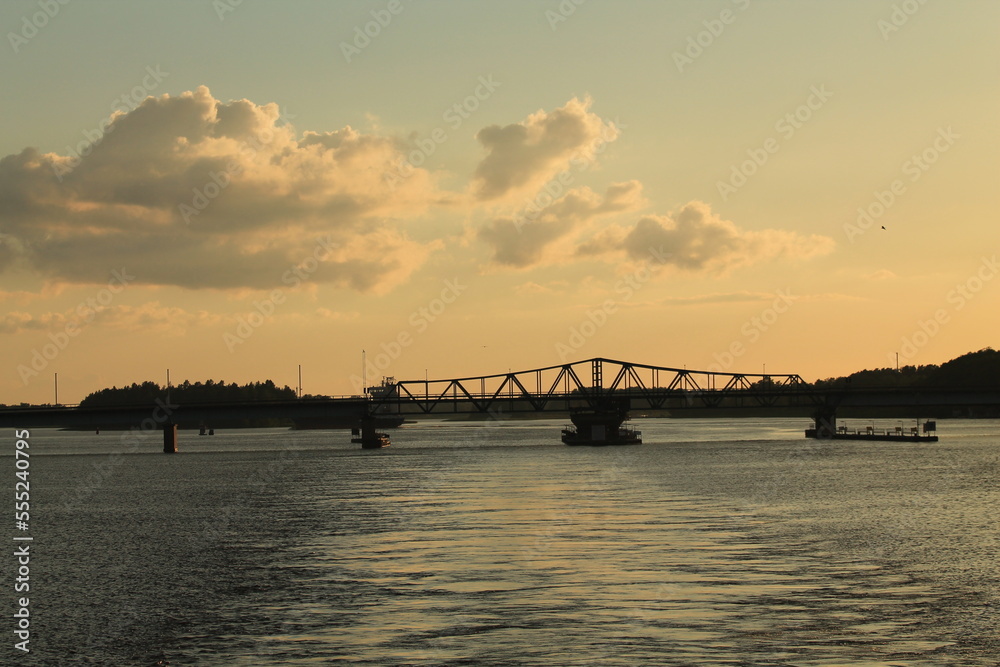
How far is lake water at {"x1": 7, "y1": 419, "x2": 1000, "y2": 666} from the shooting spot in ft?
123

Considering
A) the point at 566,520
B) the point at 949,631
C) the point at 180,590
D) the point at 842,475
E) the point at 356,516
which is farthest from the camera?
the point at 842,475

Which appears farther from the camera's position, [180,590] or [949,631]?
[180,590]

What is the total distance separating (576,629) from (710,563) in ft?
53.3

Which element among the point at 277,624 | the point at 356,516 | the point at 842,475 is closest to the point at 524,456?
the point at 842,475

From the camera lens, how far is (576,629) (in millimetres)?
39750

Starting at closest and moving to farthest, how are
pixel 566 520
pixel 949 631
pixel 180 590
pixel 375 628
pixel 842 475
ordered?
pixel 949 631 → pixel 375 628 → pixel 180 590 → pixel 566 520 → pixel 842 475

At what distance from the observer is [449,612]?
43312mm

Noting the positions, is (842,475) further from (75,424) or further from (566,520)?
(75,424)

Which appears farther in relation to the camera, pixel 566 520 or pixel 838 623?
pixel 566 520

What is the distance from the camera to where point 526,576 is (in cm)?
5128

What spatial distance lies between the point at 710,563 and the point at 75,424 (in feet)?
518

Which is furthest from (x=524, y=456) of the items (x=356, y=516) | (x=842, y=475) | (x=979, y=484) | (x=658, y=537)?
(x=658, y=537)

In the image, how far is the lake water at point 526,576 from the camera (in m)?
37.5

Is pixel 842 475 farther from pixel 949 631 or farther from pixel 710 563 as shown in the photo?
pixel 949 631
